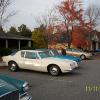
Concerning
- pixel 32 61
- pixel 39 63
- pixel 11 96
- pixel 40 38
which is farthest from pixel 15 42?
pixel 11 96

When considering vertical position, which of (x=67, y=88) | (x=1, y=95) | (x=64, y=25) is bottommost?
(x=67, y=88)

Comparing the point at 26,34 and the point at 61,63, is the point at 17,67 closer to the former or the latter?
the point at 61,63

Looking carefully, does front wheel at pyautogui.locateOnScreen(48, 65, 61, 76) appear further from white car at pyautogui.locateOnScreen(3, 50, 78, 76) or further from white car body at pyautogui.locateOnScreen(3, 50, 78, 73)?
white car body at pyautogui.locateOnScreen(3, 50, 78, 73)

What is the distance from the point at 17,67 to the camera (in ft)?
49.8

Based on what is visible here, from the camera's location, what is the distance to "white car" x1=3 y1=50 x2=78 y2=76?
1356cm

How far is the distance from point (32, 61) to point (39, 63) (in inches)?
19.7

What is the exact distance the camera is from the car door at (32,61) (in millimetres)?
14062

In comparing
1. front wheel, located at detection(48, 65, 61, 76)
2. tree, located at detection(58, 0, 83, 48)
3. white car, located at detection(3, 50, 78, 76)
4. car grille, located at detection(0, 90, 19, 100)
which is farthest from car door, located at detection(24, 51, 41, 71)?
tree, located at detection(58, 0, 83, 48)

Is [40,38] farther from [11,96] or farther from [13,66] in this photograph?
[11,96]

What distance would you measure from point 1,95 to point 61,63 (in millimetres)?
9322

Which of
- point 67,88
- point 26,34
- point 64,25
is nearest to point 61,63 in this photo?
point 67,88

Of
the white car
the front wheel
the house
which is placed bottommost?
the front wheel

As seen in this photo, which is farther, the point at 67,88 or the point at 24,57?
the point at 24,57

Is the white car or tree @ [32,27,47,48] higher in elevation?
tree @ [32,27,47,48]
